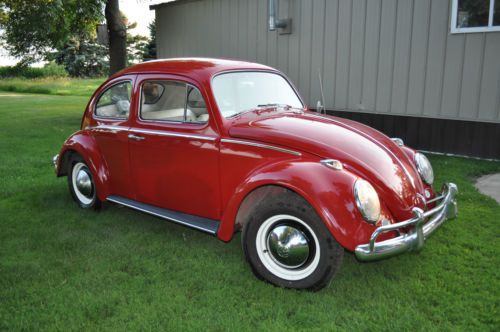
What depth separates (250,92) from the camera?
170 inches

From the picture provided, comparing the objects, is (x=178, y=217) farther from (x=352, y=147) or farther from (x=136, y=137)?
(x=352, y=147)

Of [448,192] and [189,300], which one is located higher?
[448,192]

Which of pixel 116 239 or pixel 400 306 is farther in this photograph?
pixel 116 239

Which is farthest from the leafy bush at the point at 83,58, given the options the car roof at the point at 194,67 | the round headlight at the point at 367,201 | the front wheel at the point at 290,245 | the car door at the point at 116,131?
the round headlight at the point at 367,201

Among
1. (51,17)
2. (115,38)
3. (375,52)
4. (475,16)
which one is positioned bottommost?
(375,52)

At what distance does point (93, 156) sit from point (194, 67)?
5.20 feet

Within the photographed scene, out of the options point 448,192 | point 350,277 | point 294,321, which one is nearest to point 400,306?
point 350,277

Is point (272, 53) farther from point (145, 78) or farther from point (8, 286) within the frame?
point (8, 286)

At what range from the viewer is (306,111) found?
452 cm

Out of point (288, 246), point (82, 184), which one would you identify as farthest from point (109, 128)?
point (288, 246)

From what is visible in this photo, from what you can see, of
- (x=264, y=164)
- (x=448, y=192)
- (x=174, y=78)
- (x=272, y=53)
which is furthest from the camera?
(x=272, y=53)

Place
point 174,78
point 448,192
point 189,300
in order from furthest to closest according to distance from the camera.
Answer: point 174,78
point 448,192
point 189,300

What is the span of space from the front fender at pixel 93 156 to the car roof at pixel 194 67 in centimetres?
90

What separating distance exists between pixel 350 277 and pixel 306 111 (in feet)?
5.59
